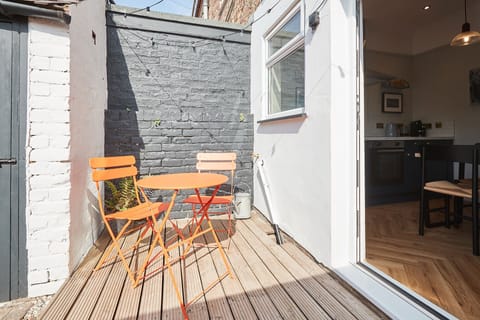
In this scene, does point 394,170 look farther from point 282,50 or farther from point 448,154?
point 282,50

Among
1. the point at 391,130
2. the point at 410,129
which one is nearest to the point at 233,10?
the point at 391,130

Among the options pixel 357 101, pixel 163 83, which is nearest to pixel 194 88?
pixel 163 83

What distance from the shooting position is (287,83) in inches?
118

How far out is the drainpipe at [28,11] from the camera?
1.63 meters

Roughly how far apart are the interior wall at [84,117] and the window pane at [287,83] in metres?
2.11

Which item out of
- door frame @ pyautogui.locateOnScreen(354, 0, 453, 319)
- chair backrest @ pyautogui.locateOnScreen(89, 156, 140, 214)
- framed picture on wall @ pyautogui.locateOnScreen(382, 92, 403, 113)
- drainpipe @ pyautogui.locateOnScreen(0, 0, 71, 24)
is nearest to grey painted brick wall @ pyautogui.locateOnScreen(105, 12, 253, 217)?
chair backrest @ pyautogui.locateOnScreen(89, 156, 140, 214)

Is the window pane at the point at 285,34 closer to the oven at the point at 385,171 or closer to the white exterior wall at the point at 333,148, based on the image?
the white exterior wall at the point at 333,148

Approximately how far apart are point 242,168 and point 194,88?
1451mm

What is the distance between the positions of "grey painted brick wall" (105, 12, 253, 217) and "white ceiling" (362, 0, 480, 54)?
7.34 feet

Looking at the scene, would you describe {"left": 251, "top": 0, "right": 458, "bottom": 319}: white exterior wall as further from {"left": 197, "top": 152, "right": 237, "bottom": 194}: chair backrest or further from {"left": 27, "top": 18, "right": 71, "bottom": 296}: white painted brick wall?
{"left": 27, "top": 18, "right": 71, "bottom": 296}: white painted brick wall

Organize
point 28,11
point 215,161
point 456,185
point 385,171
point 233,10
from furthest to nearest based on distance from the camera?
point 233,10 → point 385,171 → point 215,161 → point 456,185 → point 28,11

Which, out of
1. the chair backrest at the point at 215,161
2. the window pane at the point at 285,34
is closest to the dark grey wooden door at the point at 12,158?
the chair backrest at the point at 215,161

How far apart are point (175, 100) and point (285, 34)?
5.84ft

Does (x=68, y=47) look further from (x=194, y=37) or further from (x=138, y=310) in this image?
(x=194, y=37)
